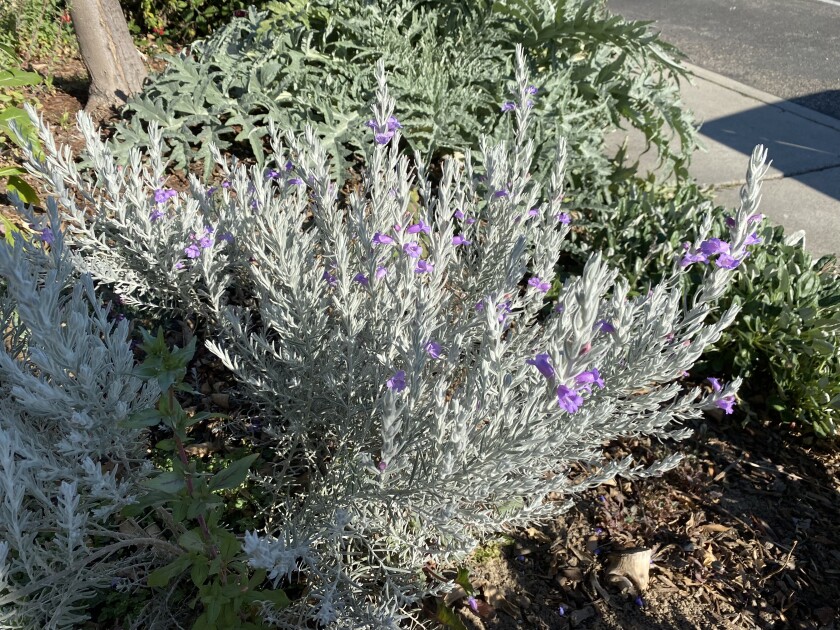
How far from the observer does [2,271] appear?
130cm

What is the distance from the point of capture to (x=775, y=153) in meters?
5.08

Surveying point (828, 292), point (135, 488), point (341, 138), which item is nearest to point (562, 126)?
point (341, 138)

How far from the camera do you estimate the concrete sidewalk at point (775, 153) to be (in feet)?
13.8

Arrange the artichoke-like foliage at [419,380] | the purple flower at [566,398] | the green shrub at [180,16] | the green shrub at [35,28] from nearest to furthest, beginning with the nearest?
the purple flower at [566,398] → the artichoke-like foliage at [419,380] → the green shrub at [35,28] → the green shrub at [180,16]

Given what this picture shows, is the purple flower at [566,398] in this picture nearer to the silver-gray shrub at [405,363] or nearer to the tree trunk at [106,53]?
the silver-gray shrub at [405,363]

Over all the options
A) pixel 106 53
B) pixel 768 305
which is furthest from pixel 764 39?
pixel 106 53

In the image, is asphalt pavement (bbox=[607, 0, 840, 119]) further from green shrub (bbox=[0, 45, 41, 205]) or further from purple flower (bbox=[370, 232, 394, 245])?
green shrub (bbox=[0, 45, 41, 205])

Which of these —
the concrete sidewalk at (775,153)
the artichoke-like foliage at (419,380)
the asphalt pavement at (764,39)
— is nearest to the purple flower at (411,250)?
the artichoke-like foliage at (419,380)

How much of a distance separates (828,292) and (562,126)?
5.10 ft

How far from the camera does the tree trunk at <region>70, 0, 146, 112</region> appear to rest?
376 cm

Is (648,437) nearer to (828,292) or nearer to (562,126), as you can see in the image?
(828,292)

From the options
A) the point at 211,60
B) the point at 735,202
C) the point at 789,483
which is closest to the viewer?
the point at 789,483

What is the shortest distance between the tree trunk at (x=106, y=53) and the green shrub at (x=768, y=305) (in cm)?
290

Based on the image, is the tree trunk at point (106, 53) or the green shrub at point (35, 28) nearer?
the tree trunk at point (106, 53)
